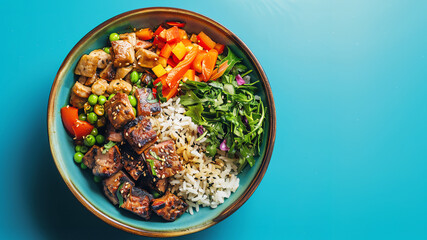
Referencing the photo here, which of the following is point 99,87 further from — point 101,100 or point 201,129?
point 201,129

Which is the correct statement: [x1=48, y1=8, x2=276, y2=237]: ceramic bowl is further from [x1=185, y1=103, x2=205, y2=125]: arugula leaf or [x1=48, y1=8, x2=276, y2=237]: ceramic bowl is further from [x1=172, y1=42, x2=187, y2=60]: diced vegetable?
[x1=185, y1=103, x2=205, y2=125]: arugula leaf

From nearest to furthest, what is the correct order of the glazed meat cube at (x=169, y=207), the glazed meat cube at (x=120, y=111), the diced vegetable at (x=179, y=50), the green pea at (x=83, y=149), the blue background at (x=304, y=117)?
the glazed meat cube at (x=120, y=111) < the glazed meat cube at (x=169, y=207) < the green pea at (x=83, y=149) < the diced vegetable at (x=179, y=50) < the blue background at (x=304, y=117)

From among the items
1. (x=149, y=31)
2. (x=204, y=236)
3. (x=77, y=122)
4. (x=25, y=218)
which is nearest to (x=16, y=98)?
(x=77, y=122)

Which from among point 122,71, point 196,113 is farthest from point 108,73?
point 196,113

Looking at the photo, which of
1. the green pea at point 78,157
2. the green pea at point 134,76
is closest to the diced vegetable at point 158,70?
the green pea at point 134,76

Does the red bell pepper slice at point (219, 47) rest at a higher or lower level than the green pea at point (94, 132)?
higher

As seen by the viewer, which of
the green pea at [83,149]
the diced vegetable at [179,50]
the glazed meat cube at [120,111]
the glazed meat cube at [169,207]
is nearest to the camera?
the glazed meat cube at [120,111]

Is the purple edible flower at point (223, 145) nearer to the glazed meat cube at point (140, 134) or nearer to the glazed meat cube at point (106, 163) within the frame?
the glazed meat cube at point (140, 134)
